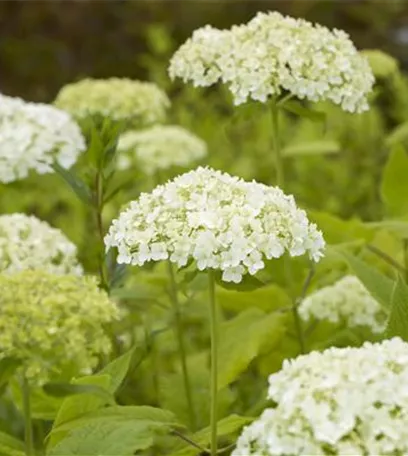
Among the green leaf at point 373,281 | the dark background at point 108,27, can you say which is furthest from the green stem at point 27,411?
the dark background at point 108,27

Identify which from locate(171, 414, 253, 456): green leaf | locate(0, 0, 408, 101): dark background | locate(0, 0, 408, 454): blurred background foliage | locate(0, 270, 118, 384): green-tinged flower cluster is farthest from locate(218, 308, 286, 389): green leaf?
locate(0, 0, 408, 101): dark background

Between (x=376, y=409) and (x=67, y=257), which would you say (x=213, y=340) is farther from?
(x=67, y=257)

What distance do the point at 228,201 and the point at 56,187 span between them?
11.4 ft

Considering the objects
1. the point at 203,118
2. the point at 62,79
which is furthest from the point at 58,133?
the point at 62,79

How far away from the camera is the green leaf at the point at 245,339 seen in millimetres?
2279

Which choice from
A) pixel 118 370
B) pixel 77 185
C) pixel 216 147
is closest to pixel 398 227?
pixel 77 185

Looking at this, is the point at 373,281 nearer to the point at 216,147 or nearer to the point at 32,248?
the point at 32,248

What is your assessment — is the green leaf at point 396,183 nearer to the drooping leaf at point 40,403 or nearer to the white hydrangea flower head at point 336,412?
the drooping leaf at point 40,403

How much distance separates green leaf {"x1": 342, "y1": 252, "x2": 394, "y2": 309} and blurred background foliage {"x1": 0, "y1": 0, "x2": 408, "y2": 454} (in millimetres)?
114

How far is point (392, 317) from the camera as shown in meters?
1.83

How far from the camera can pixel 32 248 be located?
2.25m

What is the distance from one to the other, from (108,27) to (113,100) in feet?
17.0

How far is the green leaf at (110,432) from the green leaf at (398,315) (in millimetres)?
367

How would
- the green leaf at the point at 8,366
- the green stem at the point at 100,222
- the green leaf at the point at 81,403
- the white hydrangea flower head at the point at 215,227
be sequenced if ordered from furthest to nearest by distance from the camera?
the green stem at the point at 100,222 < the green leaf at the point at 81,403 < the white hydrangea flower head at the point at 215,227 < the green leaf at the point at 8,366
